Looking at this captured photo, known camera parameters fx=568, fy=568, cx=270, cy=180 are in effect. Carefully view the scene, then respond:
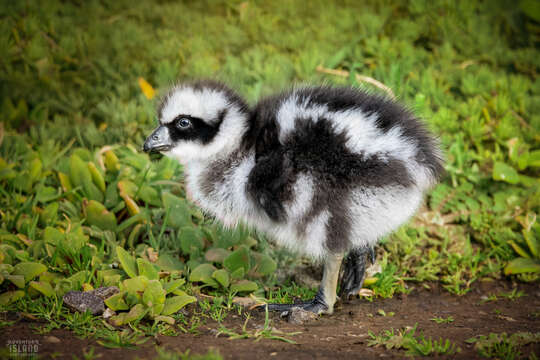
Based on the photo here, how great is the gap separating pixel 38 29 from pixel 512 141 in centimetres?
433

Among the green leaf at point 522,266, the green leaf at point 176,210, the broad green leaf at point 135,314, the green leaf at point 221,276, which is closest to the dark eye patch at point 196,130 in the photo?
the green leaf at point 176,210

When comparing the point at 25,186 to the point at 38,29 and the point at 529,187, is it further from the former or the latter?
the point at 529,187

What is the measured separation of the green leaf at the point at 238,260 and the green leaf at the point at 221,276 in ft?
0.31

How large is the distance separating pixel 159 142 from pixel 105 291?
2.88 feet

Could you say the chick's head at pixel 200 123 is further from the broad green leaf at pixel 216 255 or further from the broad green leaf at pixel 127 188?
the broad green leaf at pixel 127 188

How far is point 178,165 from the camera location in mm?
4348

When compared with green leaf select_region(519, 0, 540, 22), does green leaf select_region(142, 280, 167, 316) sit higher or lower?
lower

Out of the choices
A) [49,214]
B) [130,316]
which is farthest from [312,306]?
[49,214]

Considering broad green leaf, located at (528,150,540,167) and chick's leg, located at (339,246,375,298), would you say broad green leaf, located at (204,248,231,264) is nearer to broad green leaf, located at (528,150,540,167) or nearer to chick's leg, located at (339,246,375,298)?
chick's leg, located at (339,246,375,298)

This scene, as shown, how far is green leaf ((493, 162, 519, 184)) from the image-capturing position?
4.11 m

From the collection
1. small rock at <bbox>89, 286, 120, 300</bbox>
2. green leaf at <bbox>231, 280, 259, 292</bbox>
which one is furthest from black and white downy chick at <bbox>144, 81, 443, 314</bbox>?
small rock at <bbox>89, 286, 120, 300</bbox>

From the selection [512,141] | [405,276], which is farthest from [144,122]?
[512,141]

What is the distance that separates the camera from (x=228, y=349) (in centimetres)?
263

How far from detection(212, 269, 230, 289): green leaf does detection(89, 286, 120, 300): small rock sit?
0.56m
